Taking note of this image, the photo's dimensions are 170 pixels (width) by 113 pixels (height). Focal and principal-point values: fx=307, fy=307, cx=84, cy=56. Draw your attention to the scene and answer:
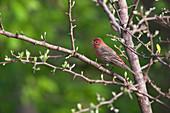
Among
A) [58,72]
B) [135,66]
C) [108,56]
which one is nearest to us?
[135,66]

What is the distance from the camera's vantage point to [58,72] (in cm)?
1189

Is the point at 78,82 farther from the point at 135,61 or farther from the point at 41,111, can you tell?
the point at 135,61

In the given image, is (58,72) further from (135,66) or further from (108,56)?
(135,66)

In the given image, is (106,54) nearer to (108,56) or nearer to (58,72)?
(108,56)

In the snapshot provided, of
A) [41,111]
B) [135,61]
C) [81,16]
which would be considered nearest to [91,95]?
[41,111]

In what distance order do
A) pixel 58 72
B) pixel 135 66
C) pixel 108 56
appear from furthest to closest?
pixel 58 72 → pixel 108 56 → pixel 135 66

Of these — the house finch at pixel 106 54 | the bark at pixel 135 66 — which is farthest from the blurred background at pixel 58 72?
the bark at pixel 135 66

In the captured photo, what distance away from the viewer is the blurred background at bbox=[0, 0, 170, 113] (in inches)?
405

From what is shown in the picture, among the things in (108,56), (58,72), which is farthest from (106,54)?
(58,72)

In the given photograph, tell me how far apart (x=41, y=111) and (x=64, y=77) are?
1.56m

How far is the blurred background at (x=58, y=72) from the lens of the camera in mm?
10281

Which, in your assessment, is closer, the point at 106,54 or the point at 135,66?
the point at 135,66

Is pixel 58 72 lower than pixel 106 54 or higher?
higher

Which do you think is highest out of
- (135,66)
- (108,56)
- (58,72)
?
(58,72)
